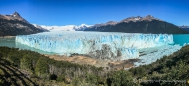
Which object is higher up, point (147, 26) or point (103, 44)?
point (147, 26)

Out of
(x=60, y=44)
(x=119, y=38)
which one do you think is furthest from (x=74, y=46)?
(x=119, y=38)

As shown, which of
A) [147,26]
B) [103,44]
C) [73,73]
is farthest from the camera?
[147,26]

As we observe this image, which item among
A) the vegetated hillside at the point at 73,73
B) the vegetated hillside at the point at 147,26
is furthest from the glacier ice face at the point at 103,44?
the vegetated hillside at the point at 147,26

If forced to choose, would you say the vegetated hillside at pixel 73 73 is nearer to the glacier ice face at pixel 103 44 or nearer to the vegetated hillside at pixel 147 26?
the glacier ice face at pixel 103 44

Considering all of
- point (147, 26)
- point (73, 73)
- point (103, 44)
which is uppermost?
point (147, 26)

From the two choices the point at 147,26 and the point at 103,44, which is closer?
the point at 103,44

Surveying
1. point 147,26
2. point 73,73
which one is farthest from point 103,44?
point 147,26

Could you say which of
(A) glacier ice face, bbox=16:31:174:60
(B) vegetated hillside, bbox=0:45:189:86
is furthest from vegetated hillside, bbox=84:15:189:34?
(B) vegetated hillside, bbox=0:45:189:86

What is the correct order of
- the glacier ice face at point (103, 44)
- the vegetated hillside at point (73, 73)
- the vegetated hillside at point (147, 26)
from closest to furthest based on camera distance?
the vegetated hillside at point (73, 73) → the glacier ice face at point (103, 44) → the vegetated hillside at point (147, 26)

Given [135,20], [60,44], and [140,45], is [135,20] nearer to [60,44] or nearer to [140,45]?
[140,45]

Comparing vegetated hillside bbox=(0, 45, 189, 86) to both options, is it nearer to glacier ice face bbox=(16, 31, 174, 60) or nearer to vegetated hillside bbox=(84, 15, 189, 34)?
glacier ice face bbox=(16, 31, 174, 60)

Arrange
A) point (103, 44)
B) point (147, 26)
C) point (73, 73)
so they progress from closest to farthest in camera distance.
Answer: point (73, 73) → point (103, 44) → point (147, 26)

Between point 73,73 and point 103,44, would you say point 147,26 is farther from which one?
point 73,73
